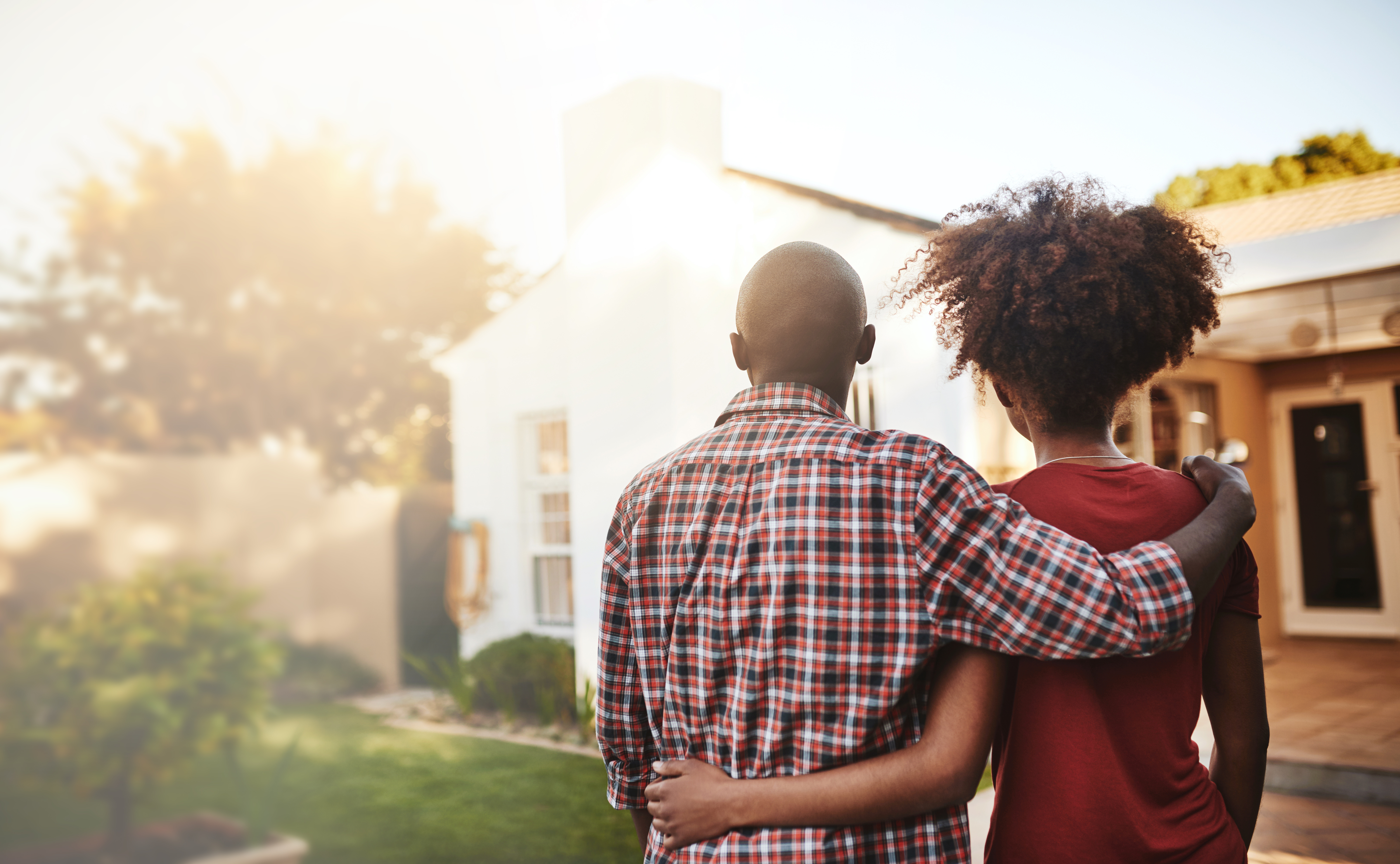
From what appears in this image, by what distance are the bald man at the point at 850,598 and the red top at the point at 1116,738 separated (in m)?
0.07

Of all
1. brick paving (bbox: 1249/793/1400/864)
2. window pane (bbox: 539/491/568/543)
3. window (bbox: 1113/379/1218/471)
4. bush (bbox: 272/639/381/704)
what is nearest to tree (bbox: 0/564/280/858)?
bush (bbox: 272/639/381/704)

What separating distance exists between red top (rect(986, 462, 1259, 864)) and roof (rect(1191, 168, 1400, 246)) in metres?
4.62

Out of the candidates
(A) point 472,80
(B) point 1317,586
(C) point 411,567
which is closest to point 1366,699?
(B) point 1317,586

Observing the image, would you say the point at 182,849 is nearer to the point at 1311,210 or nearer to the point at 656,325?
the point at 656,325

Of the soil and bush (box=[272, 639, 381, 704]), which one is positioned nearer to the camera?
the soil

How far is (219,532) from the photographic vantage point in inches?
155

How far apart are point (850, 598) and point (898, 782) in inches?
7.9

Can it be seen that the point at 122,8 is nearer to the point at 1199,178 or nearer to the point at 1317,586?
the point at 1317,586

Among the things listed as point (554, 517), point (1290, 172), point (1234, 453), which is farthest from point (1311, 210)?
point (1290, 172)

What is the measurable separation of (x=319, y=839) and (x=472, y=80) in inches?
158

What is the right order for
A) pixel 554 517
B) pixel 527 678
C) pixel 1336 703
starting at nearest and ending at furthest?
1. pixel 527 678
2. pixel 1336 703
3. pixel 554 517

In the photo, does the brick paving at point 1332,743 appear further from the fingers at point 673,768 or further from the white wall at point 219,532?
the white wall at point 219,532

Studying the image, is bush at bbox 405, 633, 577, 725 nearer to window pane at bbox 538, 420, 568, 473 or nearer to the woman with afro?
window pane at bbox 538, 420, 568, 473

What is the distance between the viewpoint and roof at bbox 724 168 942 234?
4.82 meters
